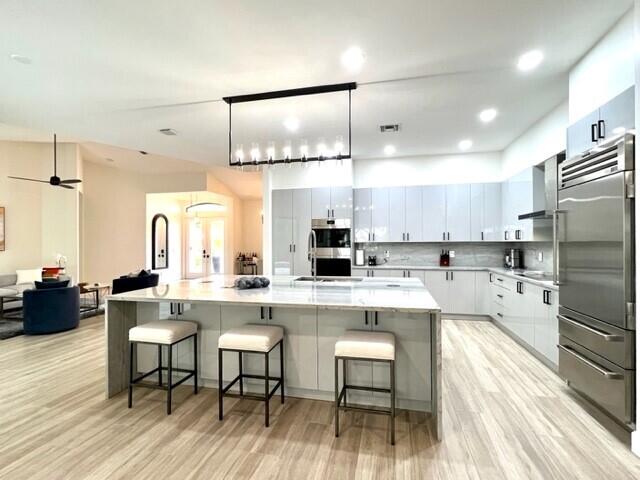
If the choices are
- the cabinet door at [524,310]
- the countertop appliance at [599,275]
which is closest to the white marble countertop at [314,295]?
the countertop appliance at [599,275]

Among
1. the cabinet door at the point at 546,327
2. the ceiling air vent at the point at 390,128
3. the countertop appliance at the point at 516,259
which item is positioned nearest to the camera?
the cabinet door at the point at 546,327

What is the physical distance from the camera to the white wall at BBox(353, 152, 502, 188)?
18.1 feet

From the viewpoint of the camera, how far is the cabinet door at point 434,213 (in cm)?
560

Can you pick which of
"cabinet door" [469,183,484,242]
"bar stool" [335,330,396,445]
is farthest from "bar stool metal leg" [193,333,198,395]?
"cabinet door" [469,183,484,242]

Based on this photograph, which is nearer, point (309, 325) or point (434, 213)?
point (309, 325)

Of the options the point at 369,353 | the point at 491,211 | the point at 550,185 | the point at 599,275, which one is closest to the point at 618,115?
the point at 599,275

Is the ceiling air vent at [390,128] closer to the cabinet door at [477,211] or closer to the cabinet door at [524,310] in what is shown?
the cabinet door at [477,211]

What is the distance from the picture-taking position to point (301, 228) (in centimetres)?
584

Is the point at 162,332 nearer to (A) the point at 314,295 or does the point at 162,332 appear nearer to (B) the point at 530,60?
(A) the point at 314,295

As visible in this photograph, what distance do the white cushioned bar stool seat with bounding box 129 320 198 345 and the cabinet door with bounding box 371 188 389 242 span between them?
3.80 meters

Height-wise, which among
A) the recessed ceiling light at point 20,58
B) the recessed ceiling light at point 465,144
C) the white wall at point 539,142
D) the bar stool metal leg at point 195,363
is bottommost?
the bar stool metal leg at point 195,363

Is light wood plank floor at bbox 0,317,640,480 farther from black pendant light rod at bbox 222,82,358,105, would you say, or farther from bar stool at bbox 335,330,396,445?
black pendant light rod at bbox 222,82,358,105

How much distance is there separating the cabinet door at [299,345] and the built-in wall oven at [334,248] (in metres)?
2.84

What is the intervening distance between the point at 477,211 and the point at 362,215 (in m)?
1.92
